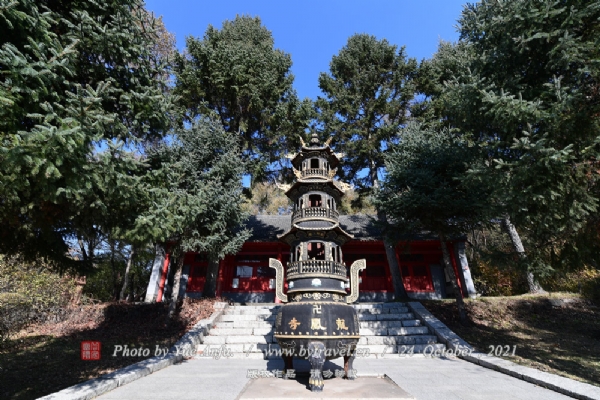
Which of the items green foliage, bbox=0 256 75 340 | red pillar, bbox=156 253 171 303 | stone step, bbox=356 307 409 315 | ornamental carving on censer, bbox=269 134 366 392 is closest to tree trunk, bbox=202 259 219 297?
red pillar, bbox=156 253 171 303

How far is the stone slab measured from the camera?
18.0 ft

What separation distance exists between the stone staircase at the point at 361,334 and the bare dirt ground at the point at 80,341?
1.47m

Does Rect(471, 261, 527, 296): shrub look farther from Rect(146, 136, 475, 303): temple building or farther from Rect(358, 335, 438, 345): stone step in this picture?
Rect(358, 335, 438, 345): stone step

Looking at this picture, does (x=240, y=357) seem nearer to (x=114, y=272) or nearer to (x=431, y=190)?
(x=431, y=190)

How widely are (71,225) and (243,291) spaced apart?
1316cm

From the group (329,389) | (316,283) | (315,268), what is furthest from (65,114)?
(329,389)

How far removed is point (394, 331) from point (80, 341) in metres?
11.7

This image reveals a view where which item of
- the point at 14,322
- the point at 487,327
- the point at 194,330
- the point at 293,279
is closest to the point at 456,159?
the point at 487,327

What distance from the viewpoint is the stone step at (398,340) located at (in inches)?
432

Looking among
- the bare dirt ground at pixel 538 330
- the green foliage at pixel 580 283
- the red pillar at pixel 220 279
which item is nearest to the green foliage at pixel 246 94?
the red pillar at pixel 220 279

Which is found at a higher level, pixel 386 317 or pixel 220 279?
pixel 220 279

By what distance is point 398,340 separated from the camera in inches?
436

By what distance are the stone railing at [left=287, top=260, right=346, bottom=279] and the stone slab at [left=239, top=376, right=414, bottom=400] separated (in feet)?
7.42

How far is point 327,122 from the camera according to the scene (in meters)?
18.5
